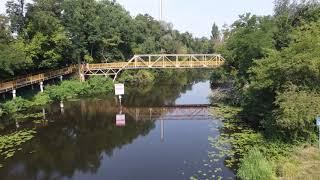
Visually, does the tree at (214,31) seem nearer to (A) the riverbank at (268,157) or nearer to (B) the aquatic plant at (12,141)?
(A) the riverbank at (268,157)

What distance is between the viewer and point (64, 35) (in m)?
55.1

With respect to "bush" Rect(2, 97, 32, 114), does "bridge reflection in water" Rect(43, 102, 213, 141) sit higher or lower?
lower

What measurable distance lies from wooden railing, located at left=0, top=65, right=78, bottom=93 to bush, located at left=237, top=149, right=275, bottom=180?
29932 millimetres

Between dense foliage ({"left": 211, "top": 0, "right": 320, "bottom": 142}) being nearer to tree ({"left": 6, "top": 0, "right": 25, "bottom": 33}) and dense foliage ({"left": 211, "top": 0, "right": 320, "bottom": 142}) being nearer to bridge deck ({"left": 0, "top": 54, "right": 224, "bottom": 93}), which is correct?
bridge deck ({"left": 0, "top": 54, "right": 224, "bottom": 93})

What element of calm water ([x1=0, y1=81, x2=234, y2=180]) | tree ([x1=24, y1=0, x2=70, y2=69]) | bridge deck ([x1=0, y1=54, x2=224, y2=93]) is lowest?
calm water ([x1=0, y1=81, x2=234, y2=180])

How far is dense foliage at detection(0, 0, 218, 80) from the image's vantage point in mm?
47094

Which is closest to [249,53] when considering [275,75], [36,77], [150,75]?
[275,75]

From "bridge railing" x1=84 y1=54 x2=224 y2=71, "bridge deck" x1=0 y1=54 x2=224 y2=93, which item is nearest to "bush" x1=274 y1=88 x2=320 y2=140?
"bridge deck" x1=0 y1=54 x2=224 y2=93

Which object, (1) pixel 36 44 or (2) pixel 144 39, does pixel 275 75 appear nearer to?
(1) pixel 36 44

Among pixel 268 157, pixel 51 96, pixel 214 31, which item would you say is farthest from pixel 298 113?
pixel 214 31

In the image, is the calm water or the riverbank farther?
the calm water

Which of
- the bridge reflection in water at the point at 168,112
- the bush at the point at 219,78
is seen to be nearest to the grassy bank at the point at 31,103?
the bridge reflection in water at the point at 168,112

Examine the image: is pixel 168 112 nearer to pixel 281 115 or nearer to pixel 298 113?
pixel 281 115

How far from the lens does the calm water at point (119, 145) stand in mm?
23469
